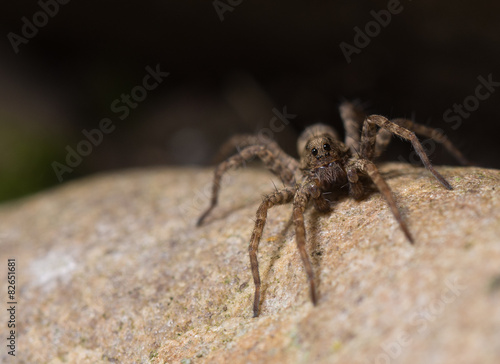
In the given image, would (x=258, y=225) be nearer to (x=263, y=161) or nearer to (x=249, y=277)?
(x=249, y=277)

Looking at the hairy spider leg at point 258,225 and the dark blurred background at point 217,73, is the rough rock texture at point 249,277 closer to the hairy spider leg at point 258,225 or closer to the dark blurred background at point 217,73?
the hairy spider leg at point 258,225

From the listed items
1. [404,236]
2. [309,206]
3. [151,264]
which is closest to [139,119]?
[151,264]

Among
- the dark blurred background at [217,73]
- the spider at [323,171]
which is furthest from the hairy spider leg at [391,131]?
the dark blurred background at [217,73]

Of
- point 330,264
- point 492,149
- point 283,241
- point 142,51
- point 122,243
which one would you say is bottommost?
point 492,149

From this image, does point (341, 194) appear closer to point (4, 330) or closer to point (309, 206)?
point (309, 206)

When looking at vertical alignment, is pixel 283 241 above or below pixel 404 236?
above

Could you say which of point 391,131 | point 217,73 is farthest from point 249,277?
point 217,73
